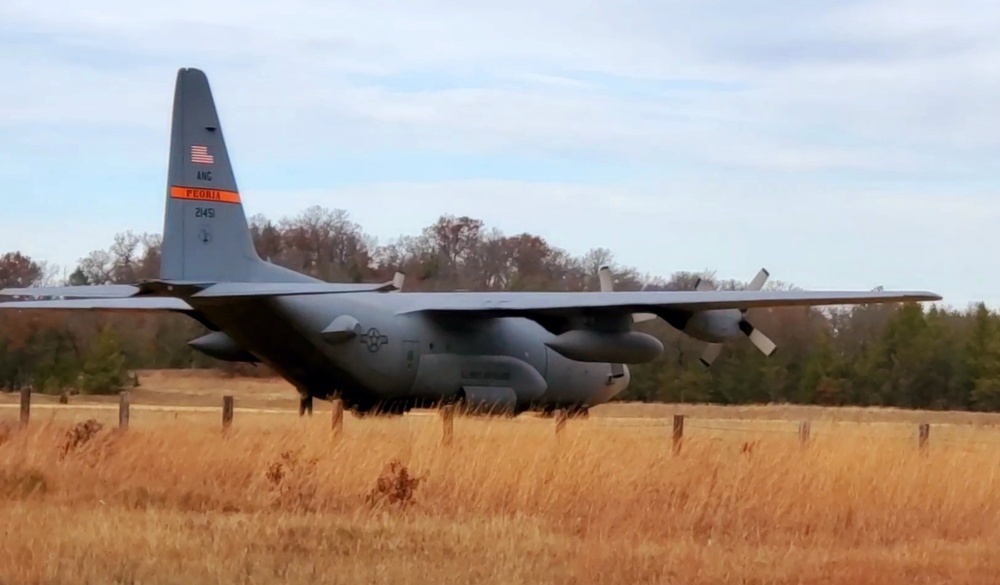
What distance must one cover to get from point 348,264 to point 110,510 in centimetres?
5205

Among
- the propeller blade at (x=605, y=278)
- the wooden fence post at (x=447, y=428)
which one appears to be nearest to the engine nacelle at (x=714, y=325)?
the propeller blade at (x=605, y=278)

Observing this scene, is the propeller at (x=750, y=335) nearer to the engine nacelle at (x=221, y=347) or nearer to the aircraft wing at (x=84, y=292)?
the engine nacelle at (x=221, y=347)

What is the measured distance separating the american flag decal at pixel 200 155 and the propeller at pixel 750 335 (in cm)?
1026

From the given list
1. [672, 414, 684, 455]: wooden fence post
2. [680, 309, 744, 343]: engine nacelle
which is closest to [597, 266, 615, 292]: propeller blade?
[680, 309, 744, 343]: engine nacelle

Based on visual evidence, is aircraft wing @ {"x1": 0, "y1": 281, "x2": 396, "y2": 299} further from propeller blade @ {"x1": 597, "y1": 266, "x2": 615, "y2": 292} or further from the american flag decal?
propeller blade @ {"x1": 597, "y1": 266, "x2": 615, "y2": 292}

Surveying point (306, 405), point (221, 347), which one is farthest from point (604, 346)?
point (221, 347)

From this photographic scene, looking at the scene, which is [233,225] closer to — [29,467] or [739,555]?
[29,467]

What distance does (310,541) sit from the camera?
37.0 feet

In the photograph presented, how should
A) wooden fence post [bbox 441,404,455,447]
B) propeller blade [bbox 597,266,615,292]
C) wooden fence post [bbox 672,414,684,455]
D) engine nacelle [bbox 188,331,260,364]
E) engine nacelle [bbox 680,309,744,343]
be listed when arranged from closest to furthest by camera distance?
1. wooden fence post [bbox 441,404,455,447]
2. wooden fence post [bbox 672,414,684,455]
3. engine nacelle [bbox 680,309,744,343]
4. engine nacelle [bbox 188,331,260,364]
5. propeller blade [bbox 597,266,615,292]

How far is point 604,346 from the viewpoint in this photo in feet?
86.8

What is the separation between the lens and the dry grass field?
34.0 ft

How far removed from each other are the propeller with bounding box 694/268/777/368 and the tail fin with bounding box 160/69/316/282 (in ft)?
31.2

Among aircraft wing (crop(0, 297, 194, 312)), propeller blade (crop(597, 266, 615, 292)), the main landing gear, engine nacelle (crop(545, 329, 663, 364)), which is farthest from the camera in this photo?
propeller blade (crop(597, 266, 615, 292))

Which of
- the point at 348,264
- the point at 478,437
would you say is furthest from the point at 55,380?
the point at 478,437
